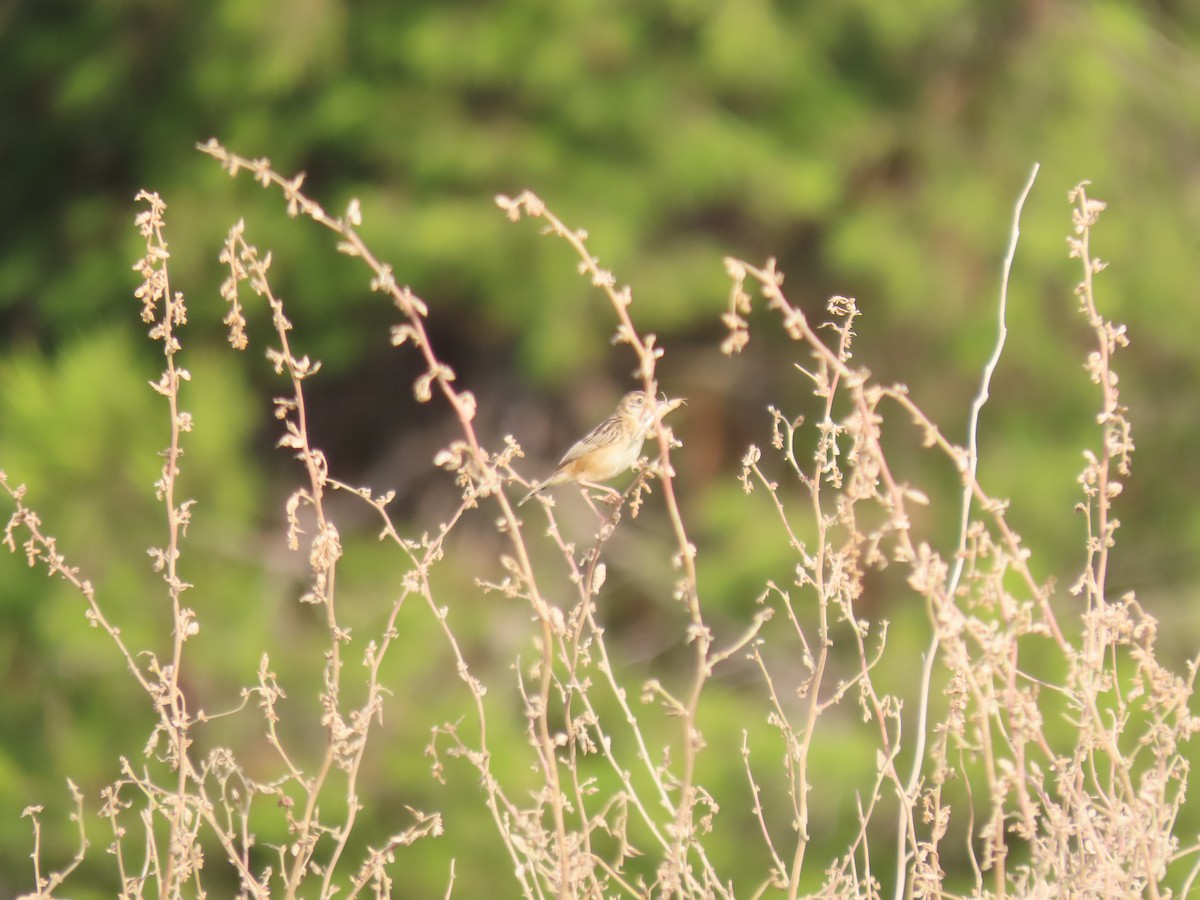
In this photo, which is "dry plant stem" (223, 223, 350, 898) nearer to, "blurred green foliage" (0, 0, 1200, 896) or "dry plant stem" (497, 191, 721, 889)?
"dry plant stem" (497, 191, 721, 889)

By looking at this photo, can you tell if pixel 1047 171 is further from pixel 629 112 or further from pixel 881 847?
pixel 881 847

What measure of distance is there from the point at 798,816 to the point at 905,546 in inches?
18.0

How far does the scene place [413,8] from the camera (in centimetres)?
729

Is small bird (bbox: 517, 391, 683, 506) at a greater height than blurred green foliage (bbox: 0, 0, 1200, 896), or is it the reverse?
blurred green foliage (bbox: 0, 0, 1200, 896)

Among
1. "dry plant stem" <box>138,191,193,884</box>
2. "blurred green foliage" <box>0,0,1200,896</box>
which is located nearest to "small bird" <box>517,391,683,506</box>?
"dry plant stem" <box>138,191,193,884</box>

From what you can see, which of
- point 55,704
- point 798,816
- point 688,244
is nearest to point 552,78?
point 688,244

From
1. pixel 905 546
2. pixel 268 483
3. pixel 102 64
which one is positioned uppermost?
pixel 102 64

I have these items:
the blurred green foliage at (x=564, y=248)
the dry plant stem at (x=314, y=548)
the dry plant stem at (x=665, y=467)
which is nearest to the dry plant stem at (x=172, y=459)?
the dry plant stem at (x=314, y=548)

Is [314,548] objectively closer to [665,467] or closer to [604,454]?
[665,467]

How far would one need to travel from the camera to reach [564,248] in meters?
7.29

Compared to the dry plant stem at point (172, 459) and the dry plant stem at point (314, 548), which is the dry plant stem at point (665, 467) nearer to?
the dry plant stem at point (314, 548)

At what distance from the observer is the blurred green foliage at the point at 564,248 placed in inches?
260

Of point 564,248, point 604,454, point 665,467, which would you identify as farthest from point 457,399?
point 564,248

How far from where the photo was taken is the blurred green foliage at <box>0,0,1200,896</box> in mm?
6605
